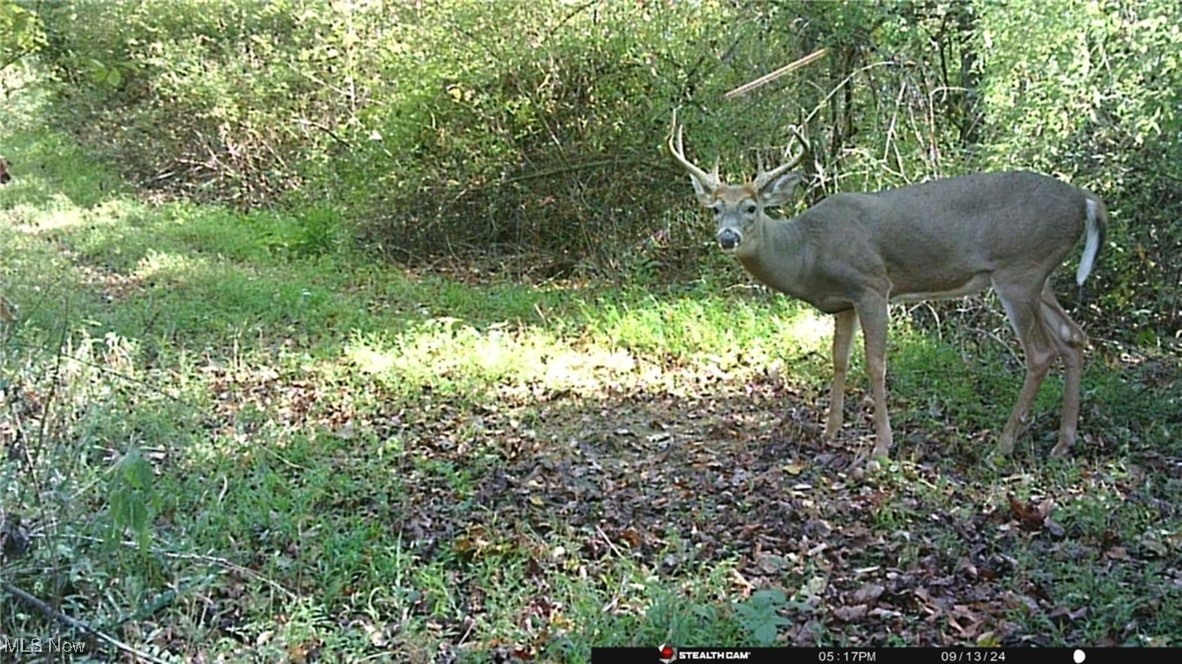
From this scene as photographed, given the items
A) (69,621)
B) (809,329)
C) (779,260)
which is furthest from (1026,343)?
(69,621)

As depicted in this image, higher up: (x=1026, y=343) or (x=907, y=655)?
(x=1026, y=343)

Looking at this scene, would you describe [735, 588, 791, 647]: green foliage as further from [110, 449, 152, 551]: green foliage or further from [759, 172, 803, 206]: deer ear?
[759, 172, 803, 206]: deer ear

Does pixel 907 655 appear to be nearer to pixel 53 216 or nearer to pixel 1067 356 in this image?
pixel 1067 356

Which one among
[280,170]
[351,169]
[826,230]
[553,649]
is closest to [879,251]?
[826,230]

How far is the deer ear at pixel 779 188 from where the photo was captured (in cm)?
548

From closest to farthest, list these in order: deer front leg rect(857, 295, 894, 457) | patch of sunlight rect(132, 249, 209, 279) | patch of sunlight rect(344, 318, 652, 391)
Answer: deer front leg rect(857, 295, 894, 457) → patch of sunlight rect(344, 318, 652, 391) → patch of sunlight rect(132, 249, 209, 279)

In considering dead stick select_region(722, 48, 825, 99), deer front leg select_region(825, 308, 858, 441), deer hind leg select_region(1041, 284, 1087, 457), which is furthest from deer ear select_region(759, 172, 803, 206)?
dead stick select_region(722, 48, 825, 99)

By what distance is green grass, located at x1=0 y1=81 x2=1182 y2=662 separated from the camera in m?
3.49

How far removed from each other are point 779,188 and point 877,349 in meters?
0.85

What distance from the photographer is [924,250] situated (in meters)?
5.36

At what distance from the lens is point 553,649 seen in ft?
11.1

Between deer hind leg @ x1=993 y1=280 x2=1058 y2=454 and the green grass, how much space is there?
152mm

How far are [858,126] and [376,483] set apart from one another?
15.8 feet

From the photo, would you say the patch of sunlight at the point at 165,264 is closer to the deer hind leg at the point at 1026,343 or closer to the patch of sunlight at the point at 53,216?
the patch of sunlight at the point at 53,216
